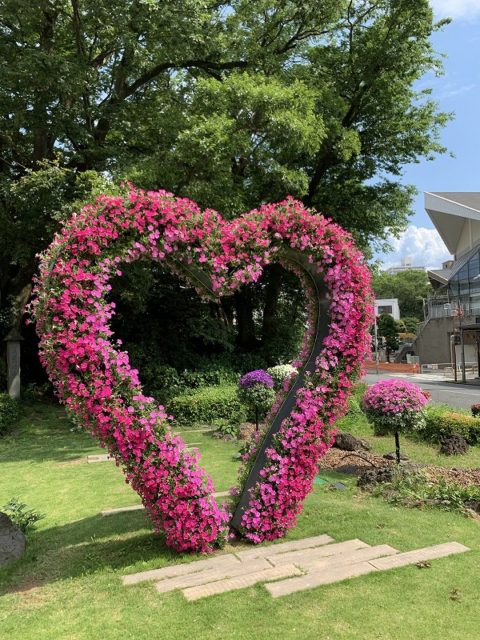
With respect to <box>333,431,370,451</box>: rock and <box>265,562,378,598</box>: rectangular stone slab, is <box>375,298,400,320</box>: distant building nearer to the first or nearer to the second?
<box>333,431,370,451</box>: rock

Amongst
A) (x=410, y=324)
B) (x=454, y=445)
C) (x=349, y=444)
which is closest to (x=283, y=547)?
(x=349, y=444)

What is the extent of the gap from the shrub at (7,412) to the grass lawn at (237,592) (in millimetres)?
7393

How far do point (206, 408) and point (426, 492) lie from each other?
8.41 meters

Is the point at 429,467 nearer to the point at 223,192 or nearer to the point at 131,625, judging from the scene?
the point at 131,625

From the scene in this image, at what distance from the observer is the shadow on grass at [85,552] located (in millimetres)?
4730

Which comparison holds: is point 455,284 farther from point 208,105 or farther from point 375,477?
point 375,477

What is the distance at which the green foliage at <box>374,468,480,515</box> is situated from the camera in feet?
20.4

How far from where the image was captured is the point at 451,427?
10578 millimetres

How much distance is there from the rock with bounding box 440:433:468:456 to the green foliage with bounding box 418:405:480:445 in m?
0.35

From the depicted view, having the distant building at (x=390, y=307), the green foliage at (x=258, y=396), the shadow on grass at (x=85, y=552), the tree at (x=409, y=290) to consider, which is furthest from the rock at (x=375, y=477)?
the tree at (x=409, y=290)

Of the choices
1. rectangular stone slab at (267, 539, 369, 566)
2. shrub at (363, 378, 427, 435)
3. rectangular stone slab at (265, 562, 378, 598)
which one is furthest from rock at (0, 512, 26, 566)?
shrub at (363, 378, 427, 435)

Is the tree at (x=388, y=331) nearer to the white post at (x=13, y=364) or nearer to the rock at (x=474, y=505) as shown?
the white post at (x=13, y=364)

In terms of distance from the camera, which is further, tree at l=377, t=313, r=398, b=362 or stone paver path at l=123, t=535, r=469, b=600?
tree at l=377, t=313, r=398, b=362

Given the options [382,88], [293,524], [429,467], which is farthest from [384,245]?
[293,524]
